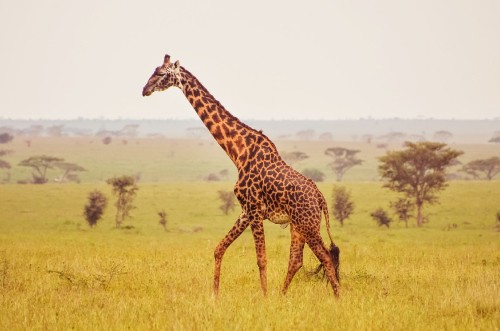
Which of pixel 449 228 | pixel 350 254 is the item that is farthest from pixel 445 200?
pixel 350 254

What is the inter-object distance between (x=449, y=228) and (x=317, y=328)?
32254 mm

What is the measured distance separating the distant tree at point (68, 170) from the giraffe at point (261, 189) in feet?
231

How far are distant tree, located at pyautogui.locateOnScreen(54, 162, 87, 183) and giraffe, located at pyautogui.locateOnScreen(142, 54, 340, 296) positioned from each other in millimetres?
70456

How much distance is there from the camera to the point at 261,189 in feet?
32.7

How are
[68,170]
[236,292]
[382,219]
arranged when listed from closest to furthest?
[236,292] < [382,219] < [68,170]

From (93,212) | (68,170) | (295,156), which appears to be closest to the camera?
(93,212)

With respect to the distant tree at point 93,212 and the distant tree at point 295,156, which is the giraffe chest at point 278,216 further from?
the distant tree at point 295,156

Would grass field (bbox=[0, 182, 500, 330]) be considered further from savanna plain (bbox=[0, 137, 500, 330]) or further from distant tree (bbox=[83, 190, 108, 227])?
distant tree (bbox=[83, 190, 108, 227])

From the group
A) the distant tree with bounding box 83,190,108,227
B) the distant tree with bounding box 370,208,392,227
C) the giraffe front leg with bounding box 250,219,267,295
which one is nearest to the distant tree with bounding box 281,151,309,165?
the distant tree with bounding box 370,208,392,227

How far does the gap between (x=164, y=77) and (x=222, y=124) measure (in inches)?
47.7

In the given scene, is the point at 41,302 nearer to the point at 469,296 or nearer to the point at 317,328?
→ the point at 317,328

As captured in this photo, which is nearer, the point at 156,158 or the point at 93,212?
the point at 93,212

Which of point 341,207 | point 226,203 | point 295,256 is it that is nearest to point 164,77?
point 295,256

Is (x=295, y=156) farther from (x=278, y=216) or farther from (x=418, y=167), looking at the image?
(x=278, y=216)
